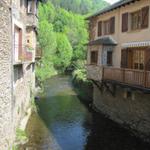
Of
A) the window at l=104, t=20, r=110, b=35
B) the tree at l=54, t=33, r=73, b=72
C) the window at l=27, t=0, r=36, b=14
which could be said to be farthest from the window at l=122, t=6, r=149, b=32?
the tree at l=54, t=33, r=73, b=72

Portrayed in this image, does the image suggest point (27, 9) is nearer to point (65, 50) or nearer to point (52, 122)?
point (52, 122)

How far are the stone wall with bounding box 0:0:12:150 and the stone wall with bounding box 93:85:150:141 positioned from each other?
9317mm

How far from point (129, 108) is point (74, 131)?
428 cm

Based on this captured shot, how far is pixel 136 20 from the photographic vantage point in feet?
73.4

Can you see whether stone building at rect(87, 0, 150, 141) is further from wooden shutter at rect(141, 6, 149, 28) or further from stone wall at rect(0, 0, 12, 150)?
stone wall at rect(0, 0, 12, 150)

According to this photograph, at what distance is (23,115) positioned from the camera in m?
23.6

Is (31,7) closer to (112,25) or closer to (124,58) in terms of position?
(112,25)

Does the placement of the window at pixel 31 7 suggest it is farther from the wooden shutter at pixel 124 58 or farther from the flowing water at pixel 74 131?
the wooden shutter at pixel 124 58

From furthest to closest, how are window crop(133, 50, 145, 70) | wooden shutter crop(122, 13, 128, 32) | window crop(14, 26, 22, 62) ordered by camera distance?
1. wooden shutter crop(122, 13, 128, 32)
2. window crop(133, 50, 145, 70)
3. window crop(14, 26, 22, 62)

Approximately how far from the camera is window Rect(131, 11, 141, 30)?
2180cm

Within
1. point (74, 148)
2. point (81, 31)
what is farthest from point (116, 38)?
point (81, 31)

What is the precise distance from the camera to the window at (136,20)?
21797 millimetres

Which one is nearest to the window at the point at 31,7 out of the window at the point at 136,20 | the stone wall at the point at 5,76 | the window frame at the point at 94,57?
the window frame at the point at 94,57

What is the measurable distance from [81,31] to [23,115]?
210 feet
